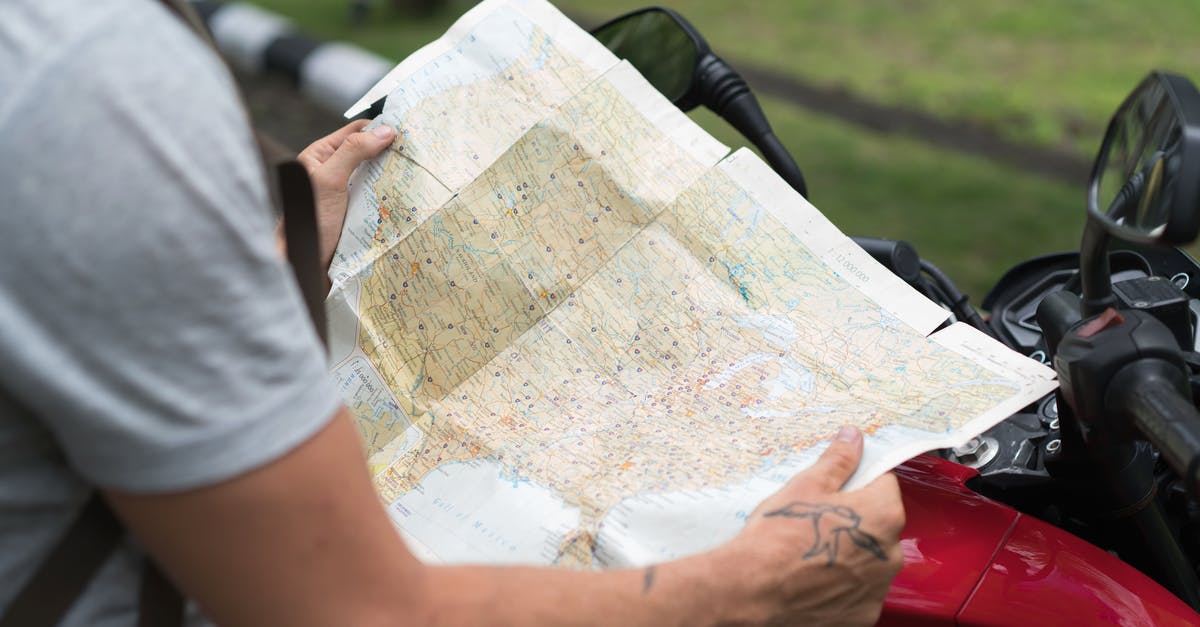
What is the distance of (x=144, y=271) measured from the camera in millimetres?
652

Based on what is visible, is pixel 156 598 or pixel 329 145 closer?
pixel 156 598

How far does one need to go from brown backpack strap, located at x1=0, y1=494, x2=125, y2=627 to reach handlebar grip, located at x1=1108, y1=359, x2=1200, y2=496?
2.73 ft

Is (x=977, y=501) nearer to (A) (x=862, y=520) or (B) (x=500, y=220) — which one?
(A) (x=862, y=520)

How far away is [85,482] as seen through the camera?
0.78 m


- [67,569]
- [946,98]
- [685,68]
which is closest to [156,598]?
[67,569]

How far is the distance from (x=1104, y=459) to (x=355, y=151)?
0.89 meters

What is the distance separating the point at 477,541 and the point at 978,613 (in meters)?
0.48

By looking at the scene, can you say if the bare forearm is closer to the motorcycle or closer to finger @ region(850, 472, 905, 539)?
finger @ region(850, 472, 905, 539)

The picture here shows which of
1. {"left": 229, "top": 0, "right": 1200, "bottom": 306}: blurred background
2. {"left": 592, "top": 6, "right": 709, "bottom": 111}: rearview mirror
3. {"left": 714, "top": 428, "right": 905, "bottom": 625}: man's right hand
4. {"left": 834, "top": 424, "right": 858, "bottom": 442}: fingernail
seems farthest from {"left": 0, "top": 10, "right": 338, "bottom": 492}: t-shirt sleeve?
{"left": 229, "top": 0, "right": 1200, "bottom": 306}: blurred background

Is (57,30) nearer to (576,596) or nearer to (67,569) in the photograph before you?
(67,569)

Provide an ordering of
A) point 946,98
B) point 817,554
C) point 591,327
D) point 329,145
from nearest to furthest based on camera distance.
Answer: point 817,554
point 591,327
point 329,145
point 946,98

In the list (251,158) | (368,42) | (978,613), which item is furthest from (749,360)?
(368,42)

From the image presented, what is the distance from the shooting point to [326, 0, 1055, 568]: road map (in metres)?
1.05

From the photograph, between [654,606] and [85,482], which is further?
[654,606]
